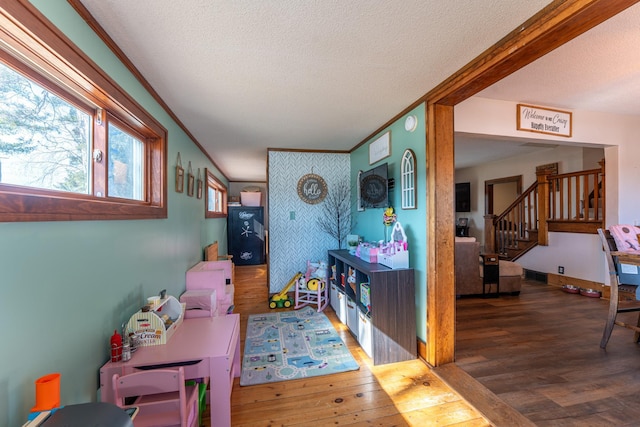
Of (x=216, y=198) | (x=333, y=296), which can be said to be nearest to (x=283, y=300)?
(x=333, y=296)

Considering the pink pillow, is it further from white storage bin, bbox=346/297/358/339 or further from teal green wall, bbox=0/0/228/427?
teal green wall, bbox=0/0/228/427

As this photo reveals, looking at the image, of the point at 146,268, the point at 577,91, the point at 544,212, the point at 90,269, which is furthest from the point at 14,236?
the point at 544,212

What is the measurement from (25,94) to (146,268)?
1.19 m

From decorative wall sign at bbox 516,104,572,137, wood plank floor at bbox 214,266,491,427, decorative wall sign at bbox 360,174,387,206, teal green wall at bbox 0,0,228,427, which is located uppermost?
decorative wall sign at bbox 516,104,572,137

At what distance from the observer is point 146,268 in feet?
6.09

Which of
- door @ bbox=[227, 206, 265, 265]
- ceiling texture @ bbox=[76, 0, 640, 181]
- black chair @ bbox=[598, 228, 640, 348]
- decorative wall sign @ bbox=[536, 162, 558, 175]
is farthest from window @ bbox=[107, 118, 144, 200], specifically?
decorative wall sign @ bbox=[536, 162, 558, 175]

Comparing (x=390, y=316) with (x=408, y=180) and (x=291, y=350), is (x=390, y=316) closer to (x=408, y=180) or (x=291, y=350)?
(x=291, y=350)

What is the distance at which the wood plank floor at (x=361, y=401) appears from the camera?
1586 millimetres

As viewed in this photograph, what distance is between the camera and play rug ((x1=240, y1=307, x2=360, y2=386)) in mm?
2078

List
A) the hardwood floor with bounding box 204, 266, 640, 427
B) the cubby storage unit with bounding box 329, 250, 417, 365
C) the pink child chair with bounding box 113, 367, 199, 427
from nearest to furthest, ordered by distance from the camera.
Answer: the pink child chair with bounding box 113, 367, 199, 427 → the hardwood floor with bounding box 204, 266, 640, 427 → the cubby storage unit with bounding box 329, 250, 417, 365

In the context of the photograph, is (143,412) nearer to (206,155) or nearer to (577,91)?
(206,155)

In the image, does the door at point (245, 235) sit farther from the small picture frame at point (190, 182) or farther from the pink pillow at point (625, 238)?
the pink pillow at point (625, 238)

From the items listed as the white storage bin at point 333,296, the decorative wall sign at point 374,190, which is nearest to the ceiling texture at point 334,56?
the decorative wall sign at point 374,190

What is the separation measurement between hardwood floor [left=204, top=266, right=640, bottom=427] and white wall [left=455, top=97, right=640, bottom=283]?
5.33ft
